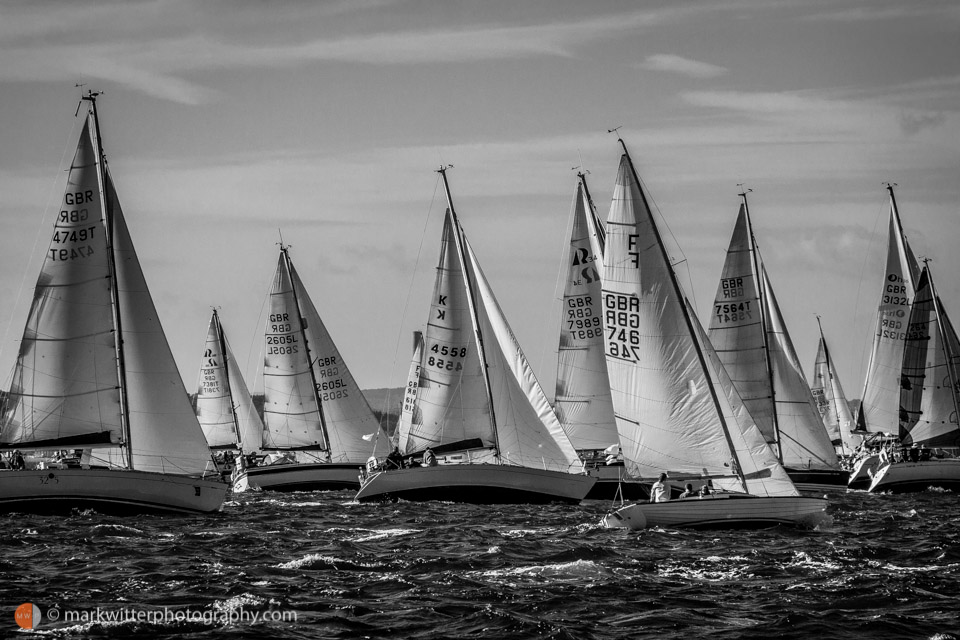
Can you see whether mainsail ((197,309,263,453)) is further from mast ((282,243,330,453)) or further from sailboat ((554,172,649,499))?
sailboat ((554,172,649,499))

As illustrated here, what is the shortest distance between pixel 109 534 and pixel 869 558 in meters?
17.1

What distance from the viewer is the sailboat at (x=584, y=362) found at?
45.5 metres

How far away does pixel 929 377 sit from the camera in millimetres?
50000

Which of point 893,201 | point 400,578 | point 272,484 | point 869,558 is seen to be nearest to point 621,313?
point 869,558

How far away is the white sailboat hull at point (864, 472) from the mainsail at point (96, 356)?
28.0m

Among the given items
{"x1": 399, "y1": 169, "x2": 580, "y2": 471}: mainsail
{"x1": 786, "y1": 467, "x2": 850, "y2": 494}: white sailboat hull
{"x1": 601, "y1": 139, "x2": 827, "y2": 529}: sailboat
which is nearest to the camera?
{"x1": 601, "y1": 139, "x2": 827, "y2": 529}: sailboat

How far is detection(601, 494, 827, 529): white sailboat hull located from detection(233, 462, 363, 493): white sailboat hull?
24.1 meters

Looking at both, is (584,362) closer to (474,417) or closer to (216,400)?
(474,417)

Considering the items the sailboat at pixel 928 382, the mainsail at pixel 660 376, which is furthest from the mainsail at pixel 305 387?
the mainsail at pixel 660 376

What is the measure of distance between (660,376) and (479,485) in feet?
35.4

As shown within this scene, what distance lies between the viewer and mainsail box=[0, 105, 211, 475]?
110 feet

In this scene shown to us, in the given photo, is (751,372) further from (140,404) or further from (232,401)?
(232,401)

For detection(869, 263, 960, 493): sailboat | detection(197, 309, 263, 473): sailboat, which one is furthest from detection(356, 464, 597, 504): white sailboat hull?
detection(197, 309, 263, 473): sailboat

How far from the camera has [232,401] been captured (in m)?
66.9
